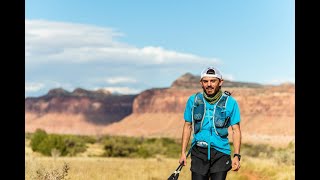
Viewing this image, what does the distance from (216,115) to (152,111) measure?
12870 centimetres

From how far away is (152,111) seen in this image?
445 ft

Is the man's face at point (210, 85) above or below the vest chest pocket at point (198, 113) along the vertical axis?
above

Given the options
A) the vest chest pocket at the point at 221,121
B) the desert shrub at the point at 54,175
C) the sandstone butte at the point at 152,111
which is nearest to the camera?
the vest chest pocket at the point at 221,121

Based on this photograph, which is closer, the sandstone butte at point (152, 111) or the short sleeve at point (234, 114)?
the short sleeve at point (234, 114)

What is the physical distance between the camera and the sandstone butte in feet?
370

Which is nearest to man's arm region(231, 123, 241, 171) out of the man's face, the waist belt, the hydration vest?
the hydration vest

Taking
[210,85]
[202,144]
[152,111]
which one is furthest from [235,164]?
[152,111]

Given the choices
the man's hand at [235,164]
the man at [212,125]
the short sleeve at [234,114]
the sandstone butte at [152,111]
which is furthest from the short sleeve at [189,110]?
the sandstone butte at [152,111]

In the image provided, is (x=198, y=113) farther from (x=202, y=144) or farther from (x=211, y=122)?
(x=202, y=144)

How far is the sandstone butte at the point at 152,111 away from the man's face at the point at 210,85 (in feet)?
302

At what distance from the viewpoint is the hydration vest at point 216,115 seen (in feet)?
23.0

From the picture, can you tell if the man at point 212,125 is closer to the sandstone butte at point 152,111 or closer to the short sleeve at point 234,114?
the short sleeve at point 234,114

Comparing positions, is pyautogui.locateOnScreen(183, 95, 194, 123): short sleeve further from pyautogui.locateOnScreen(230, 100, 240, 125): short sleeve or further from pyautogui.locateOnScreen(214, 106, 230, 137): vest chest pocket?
pyautogui.locateOnScreen(230, 100, 240, 125): short sleeve
